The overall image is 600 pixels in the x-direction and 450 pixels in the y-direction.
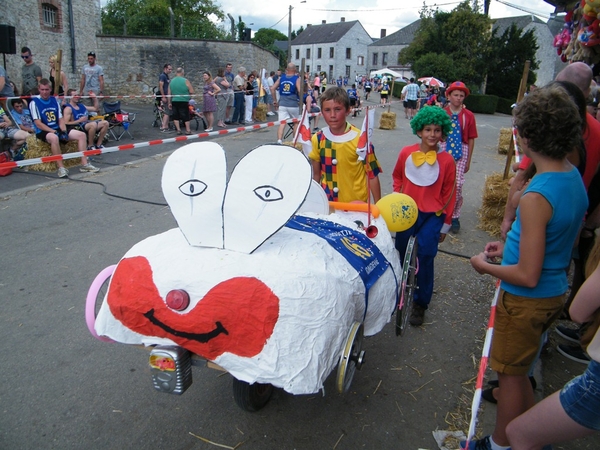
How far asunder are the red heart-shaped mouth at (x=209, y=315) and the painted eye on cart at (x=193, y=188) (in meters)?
0.39

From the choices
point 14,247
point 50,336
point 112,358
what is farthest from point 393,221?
point 14,247

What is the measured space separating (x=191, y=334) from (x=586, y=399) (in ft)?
5.22

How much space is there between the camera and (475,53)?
3412 centimetres

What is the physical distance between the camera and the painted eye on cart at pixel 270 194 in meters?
2.16

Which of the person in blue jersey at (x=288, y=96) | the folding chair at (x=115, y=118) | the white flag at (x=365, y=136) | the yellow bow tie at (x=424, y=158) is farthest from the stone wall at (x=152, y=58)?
the white flag at (x=365, y=136)

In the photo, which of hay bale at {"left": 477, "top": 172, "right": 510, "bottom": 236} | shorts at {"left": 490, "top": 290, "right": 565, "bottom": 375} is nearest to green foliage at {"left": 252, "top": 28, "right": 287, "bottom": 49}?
hay bale at {"left": 477, "top": 172, "right": 510, "bottom": 236}

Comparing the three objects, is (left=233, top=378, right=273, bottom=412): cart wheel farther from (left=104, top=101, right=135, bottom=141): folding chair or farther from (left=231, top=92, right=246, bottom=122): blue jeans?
(left=231, top=92, right=246, bottom=122): blue jeans

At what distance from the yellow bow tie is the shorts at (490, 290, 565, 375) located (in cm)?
152

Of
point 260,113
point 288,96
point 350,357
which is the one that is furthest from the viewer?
point 260,113

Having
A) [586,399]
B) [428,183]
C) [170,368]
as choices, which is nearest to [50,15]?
[428,183]

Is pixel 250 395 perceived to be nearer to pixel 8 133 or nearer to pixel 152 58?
pixel 8 133

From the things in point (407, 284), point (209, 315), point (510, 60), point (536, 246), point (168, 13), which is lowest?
point (407, 284)

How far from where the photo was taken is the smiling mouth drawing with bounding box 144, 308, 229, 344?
205 centimetres

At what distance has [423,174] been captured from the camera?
3.60 metres
